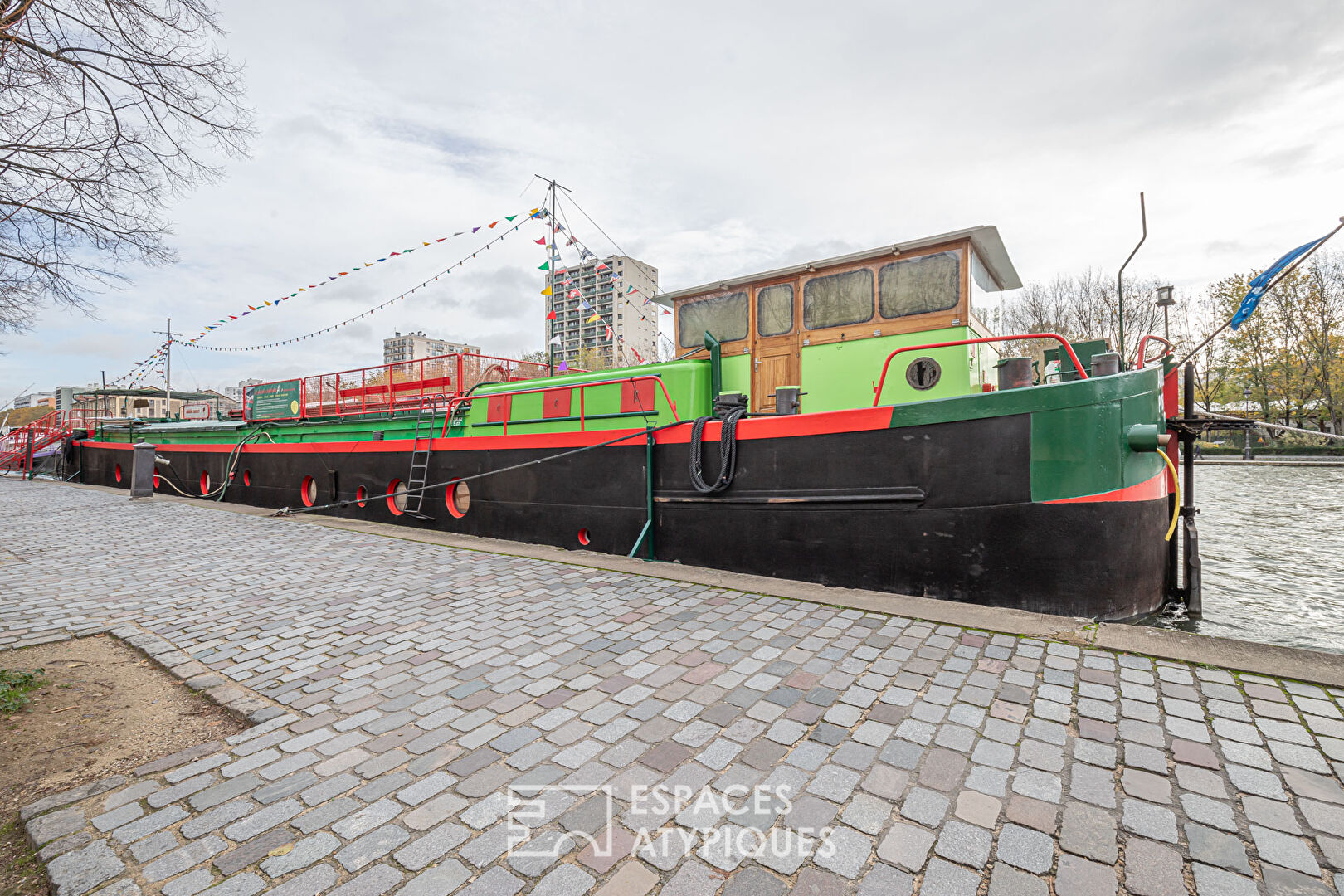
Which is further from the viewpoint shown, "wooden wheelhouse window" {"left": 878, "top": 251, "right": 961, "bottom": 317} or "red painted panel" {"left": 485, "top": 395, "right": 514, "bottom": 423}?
"red painted panel" {"left": 485, "top": 395, "right": 514, "bottom": 423}

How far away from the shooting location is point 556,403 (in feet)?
25.3

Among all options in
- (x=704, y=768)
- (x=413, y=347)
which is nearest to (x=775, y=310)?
(x=704, y=768)

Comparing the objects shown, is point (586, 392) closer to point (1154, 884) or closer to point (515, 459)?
point (515, 459)

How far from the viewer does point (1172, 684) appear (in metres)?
3.27

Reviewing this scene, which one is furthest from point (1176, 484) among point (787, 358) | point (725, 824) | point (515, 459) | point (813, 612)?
point (515, 459)

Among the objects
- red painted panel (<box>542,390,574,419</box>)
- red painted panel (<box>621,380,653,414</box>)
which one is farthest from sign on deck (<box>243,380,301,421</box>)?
red painted panel (<box>621,380,653,414</box>)

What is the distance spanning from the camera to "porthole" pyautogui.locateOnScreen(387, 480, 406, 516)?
32.5 feet

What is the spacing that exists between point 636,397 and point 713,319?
4.47ft

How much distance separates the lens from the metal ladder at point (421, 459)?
30.5 feet

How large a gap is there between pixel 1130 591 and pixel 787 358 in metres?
3.66

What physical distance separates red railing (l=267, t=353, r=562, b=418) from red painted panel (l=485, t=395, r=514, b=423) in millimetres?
844

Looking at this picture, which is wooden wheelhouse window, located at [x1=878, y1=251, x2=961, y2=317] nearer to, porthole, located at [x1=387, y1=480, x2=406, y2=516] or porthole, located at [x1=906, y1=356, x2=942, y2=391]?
porthole, located at [x1=906, y1=356, x2=942, y2=391]

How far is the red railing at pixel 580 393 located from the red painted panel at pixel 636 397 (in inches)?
1.8

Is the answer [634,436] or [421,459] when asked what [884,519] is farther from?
[421,459]
